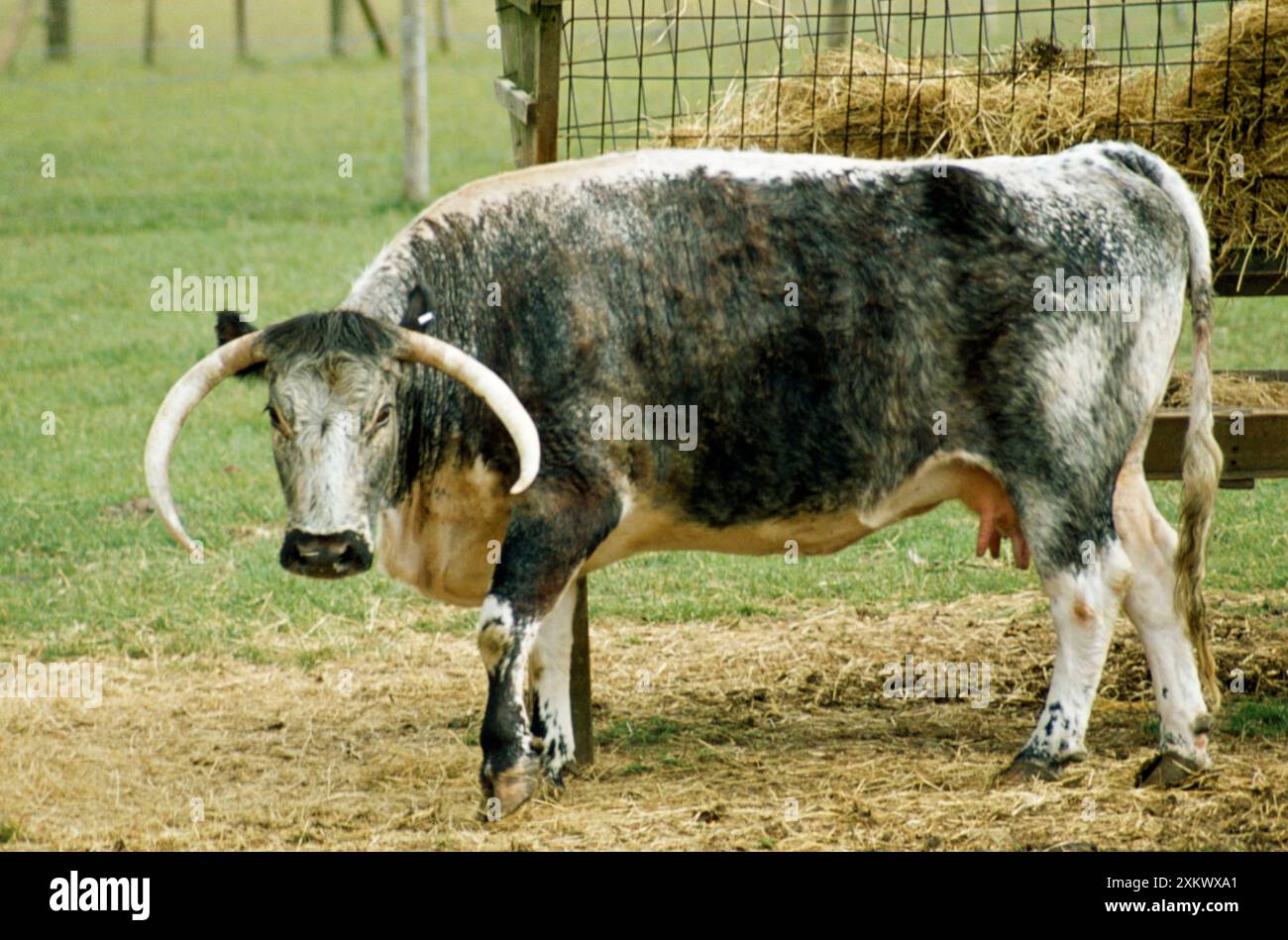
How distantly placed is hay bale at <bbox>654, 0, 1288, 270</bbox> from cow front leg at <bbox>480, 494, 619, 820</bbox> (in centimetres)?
221

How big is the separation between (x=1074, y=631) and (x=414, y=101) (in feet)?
42.9

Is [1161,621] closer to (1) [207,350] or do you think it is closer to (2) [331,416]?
(2) [331,416]

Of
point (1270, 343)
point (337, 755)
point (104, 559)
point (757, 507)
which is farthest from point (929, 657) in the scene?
point (1270, 343)

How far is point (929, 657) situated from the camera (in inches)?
330

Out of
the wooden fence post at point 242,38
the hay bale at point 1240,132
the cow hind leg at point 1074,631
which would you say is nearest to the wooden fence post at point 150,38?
the wooden fence post at point 242,38

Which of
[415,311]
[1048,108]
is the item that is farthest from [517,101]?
[1048,108]

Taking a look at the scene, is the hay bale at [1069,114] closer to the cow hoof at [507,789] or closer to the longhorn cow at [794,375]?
the longhorn cow at [794,375]

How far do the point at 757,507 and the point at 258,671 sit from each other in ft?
9.92

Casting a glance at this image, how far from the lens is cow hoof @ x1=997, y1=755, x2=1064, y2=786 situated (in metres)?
6.54

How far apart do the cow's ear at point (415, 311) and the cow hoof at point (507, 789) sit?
155 cm

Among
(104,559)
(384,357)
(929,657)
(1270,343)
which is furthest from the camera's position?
(1270,343)

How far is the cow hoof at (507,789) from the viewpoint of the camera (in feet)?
20.7

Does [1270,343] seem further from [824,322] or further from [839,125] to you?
[824,322]

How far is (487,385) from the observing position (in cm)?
590
